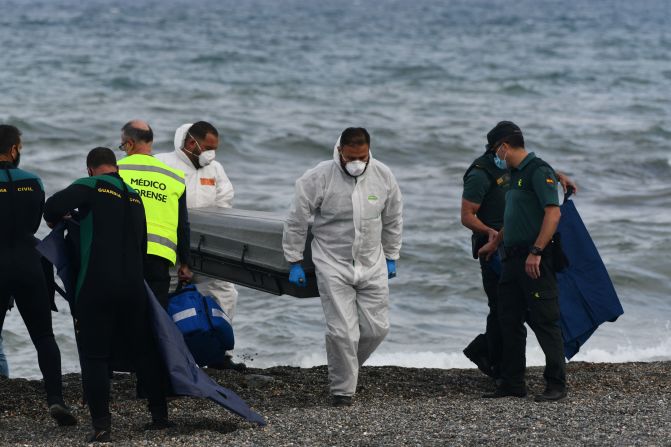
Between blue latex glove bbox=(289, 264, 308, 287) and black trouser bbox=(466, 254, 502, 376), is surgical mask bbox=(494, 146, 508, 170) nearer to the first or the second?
black trouser bbox=(466, 254, 502, 376)

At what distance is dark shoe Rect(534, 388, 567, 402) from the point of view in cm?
662

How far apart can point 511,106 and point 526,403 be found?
24798 mm

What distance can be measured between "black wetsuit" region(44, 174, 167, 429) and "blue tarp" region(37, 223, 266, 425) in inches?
2.7

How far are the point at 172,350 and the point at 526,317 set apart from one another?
2.23m

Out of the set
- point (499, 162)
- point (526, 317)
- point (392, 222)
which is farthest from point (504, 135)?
point (526, 317)

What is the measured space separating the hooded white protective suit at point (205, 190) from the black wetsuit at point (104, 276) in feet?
6.13

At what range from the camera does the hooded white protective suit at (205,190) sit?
24.8ft

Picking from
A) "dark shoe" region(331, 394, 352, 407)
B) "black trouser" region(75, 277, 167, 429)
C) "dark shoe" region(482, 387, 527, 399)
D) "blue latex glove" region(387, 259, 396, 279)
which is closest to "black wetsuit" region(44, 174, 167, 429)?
"black trouser" region(75, 277, 167, 429)

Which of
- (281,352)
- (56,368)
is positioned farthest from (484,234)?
(281,352)

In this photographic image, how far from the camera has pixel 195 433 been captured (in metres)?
5.90

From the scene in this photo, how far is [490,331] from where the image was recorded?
24.3 feet

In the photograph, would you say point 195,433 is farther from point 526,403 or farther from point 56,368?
point 526,403

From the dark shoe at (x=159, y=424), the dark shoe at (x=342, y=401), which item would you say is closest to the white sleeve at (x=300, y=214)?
the dark shoe at (x=342, y=401)

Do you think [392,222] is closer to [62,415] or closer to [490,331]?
[490,331]
